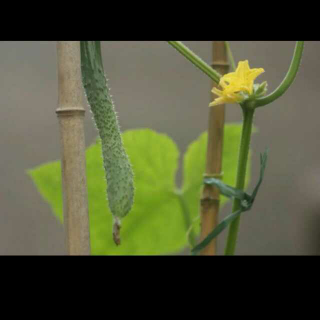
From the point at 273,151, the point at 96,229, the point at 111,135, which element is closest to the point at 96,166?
the point at 96,229

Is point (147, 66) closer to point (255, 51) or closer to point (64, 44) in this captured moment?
point (255, 51)

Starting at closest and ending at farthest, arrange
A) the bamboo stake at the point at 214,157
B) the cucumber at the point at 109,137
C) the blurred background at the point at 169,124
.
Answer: the cucumber at the point at 109,137, the bamboo stake at the point at 214,157, the blurred background at the point at 169,124

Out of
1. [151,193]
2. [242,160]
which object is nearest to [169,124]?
[151,193]

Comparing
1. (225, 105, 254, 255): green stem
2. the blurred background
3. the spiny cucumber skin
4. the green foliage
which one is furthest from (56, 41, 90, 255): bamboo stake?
the blurred background

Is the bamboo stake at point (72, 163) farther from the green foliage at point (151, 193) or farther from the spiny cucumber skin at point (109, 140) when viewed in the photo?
the green foliage at point (151, 193)

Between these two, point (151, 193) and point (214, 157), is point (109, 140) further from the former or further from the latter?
point (151, 193)

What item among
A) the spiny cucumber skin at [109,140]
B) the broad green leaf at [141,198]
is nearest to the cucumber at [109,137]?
the spiny cucumber skin at [109,140]

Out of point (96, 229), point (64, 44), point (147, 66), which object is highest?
point (147, 66)
